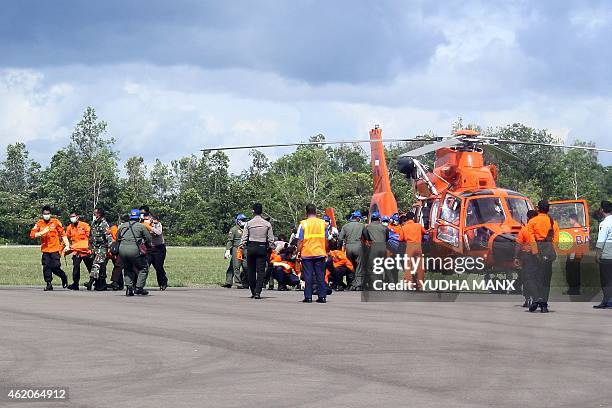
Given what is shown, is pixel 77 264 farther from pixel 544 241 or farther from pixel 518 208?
pixel 544 241

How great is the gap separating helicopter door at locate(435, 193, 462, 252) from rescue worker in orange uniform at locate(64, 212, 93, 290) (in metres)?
8.24

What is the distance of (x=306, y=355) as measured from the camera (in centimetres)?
1188

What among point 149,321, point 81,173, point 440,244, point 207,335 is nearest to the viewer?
point 207,335

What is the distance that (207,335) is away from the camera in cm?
1387

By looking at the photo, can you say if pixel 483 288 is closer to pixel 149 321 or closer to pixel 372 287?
pixel 372 287

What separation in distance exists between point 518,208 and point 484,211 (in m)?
0.79

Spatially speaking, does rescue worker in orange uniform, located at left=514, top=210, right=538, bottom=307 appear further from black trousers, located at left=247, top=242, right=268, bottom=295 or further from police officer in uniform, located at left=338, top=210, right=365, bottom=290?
police officer in uniform, located at left=338, top=210, right=365, bottom=290

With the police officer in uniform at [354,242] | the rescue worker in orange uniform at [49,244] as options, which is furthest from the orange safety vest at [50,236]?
the police officer in uniform at [354,242]

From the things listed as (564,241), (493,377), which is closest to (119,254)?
(564,241)

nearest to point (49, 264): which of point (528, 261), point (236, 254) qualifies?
point (236, 254)

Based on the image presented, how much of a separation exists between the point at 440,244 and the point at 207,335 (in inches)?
486

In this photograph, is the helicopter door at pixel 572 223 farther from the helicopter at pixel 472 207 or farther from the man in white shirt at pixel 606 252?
the man in white shirt at pixel 606 252

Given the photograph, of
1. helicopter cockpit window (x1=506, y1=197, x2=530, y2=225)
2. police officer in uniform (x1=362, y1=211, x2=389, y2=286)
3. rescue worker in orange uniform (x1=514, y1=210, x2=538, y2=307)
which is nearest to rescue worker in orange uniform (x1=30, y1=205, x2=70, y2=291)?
police officer in uniform (x1=362, y1=211, x2=389, y2=286)

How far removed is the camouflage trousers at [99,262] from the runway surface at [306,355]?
5223mm
